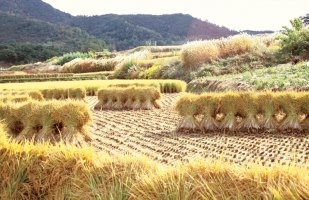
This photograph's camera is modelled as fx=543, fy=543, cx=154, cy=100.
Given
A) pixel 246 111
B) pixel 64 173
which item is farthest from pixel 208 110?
pixel 64 173

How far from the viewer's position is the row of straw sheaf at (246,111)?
10.5 meters

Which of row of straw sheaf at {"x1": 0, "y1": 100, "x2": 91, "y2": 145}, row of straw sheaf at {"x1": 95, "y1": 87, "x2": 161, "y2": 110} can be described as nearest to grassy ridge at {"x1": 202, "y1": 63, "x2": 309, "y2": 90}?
row of straw sheaf at {"x1": 95, "y1": 87, "x2": 161, "y2": 110}

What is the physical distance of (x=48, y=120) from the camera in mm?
9789

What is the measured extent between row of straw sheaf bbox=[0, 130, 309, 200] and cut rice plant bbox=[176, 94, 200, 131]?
6282mm

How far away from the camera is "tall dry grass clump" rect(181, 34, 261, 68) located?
25.0 metres

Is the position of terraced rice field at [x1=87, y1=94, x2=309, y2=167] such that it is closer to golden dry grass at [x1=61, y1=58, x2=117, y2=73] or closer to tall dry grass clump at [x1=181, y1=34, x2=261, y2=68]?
tall dry grass clump at [x1=181, y1=34, x2=261, y2=68]

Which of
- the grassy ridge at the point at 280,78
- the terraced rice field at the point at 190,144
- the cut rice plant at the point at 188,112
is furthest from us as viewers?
the grassy ridge at the point at 280,78

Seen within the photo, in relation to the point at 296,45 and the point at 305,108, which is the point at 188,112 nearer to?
the point at 305,108

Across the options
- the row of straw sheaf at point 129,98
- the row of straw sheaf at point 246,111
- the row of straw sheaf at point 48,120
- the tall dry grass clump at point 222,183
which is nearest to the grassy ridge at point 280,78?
the row of straw sheaf at point 129,98

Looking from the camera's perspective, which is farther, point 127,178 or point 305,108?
point 305,108

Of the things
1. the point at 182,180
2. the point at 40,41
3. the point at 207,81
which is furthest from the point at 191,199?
the point at 40,41

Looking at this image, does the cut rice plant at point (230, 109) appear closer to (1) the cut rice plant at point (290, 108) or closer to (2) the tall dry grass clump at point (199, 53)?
(1) the cut rice plant at point (290, 108)

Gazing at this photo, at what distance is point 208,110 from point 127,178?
296 inches

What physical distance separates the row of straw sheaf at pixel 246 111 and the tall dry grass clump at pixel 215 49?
13.4 m
